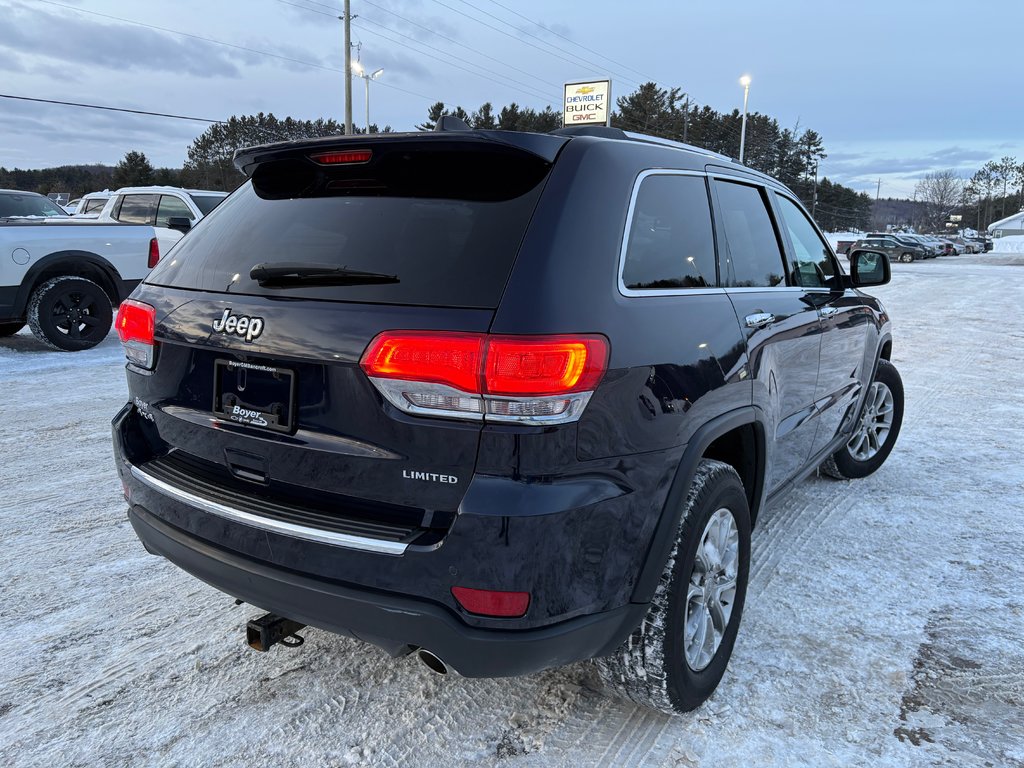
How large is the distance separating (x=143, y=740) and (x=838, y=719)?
220 cm

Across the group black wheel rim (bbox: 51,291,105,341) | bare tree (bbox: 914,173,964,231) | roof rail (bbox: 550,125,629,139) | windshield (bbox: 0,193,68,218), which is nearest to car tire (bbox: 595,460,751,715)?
roof rail (bbox: 550,125,629,139)

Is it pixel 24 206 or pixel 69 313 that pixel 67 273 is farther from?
pixel 24 206

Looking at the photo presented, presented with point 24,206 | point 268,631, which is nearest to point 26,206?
point 24,206

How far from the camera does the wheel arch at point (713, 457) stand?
213 centimetres

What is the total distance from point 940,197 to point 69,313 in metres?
143

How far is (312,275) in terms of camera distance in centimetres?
212

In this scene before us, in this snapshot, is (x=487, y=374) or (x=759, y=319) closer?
(x=487, y=374)

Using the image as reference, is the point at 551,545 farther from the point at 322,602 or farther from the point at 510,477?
the point at 322,602

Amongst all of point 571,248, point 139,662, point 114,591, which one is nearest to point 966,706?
point 571,248

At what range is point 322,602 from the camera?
6.50 feet

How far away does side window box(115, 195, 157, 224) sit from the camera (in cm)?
1259

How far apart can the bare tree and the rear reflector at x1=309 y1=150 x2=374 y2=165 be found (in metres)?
140

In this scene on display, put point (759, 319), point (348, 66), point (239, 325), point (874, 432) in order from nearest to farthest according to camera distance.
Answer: point (239, 325) → point (759, 319) → point (874, 432) → point (348, 66)

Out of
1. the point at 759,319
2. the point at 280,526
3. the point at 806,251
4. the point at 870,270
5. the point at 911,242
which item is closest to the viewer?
the point at 280,526
